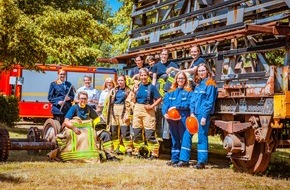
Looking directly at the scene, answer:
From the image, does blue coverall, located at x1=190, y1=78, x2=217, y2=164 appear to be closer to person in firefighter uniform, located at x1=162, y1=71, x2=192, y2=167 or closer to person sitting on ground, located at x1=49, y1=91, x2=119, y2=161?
person in firefighter uniform, located at x1=162, y1=71, x2=192, y2=167

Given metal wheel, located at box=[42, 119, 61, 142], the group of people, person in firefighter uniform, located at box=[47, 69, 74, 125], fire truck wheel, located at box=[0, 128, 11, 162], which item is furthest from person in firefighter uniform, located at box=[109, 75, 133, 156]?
fire truck wheel, located at box=[0, 128, 11, 162]

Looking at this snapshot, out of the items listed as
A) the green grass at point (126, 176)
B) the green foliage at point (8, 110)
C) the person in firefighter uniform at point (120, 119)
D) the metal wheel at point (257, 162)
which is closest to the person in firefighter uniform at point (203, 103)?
the green grass at point (126, 176)

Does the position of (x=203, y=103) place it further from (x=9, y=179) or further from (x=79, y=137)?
(x=9, y=179)

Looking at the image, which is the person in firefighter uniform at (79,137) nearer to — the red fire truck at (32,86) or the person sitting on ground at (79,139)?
the person sitting on ground at (79,139)

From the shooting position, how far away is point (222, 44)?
45.0 feet

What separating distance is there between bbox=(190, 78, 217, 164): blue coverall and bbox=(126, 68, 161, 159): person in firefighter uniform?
155cm

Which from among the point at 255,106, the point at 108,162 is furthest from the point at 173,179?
the point at 108,162

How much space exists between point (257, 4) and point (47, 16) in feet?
39.9

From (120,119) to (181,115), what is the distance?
6.96 feet

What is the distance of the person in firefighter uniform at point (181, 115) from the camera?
9.77 metres

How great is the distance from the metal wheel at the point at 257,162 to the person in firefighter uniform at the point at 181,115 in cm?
103

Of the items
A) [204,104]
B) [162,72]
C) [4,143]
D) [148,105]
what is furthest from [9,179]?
[162,72]

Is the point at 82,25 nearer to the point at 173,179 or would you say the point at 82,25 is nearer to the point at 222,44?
the point at 222,44

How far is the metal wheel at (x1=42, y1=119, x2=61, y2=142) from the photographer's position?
35.9 ft
